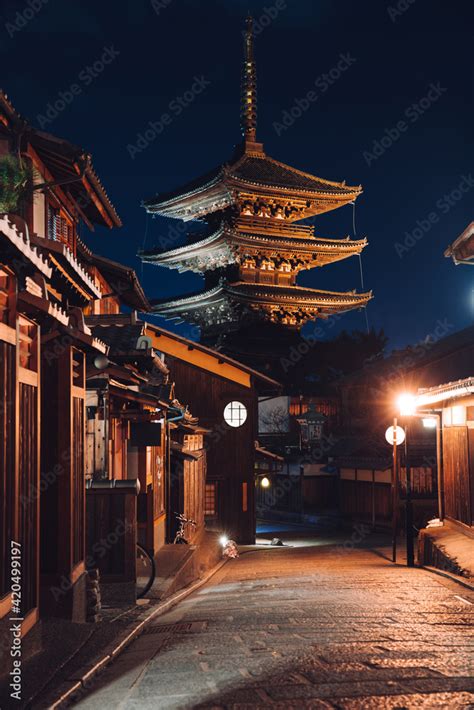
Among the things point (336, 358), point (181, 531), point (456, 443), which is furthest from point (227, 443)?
point (336, 358)

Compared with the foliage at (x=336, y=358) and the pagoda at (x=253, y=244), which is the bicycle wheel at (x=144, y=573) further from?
the foliage at (x=336, y=358)

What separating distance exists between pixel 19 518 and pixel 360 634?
13.5 feet

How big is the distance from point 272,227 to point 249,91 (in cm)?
877

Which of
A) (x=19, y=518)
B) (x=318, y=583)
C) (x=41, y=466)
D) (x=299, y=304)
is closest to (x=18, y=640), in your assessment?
(x=19, y=518)

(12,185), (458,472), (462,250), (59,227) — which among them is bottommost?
(458,472)

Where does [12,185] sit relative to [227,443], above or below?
above

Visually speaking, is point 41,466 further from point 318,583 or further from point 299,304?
point 299,304

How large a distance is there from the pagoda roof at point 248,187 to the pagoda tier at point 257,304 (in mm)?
5068

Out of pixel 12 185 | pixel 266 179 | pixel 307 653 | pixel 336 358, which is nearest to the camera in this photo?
pixel 307 653

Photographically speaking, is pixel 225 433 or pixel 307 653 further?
pixel 225 433

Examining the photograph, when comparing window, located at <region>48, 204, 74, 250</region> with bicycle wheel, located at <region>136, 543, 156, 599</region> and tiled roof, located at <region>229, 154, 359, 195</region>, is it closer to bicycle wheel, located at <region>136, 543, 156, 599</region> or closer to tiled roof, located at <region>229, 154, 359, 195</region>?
bicycle wheel, located at <region>136, 543, 156, 599</region>

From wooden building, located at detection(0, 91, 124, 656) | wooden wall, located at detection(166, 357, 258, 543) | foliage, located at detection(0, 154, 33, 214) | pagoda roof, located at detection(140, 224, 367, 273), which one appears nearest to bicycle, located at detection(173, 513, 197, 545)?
wooden building, located at detection(0, 91, 124, 656)

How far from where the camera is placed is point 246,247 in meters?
43.8

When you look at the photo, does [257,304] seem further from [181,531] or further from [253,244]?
[181,531]
